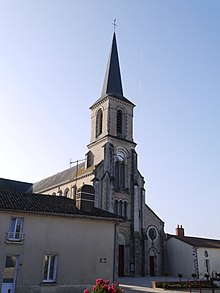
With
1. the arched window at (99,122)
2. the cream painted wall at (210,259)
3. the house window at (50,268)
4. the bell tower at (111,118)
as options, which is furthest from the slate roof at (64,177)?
the house window at (50,268)

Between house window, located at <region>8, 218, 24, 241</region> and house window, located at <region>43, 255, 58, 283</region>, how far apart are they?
166 centimetres

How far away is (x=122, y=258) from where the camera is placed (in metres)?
30.8

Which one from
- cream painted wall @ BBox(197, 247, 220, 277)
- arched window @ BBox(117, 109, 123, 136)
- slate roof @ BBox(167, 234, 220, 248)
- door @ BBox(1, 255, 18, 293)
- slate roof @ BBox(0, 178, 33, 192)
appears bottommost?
door @ BBox(1, 255, 18, 293)

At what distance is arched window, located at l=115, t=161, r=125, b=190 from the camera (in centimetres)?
3369

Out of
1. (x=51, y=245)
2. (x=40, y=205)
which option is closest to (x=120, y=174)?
(x=40, y=205)

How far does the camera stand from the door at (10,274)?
553 inches

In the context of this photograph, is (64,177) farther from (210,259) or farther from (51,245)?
(51,245)

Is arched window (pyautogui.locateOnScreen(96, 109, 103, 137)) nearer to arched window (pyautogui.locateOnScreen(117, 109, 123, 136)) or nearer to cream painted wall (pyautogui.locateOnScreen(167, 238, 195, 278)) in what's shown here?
arched window (pyautogui.locateOnScreen(117, 109, 123, 136))

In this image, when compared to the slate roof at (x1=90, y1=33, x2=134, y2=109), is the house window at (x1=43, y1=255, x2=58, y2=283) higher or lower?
lower

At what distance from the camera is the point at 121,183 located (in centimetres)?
3400

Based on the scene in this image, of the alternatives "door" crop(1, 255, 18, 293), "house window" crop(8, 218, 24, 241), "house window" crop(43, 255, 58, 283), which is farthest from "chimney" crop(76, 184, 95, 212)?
"door" crop(1, 255, 18, 293)

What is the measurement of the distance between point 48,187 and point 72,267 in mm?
26737

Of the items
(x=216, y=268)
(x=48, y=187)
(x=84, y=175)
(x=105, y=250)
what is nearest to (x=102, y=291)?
(x=105, y=250)

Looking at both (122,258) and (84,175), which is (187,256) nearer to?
(122,258)
